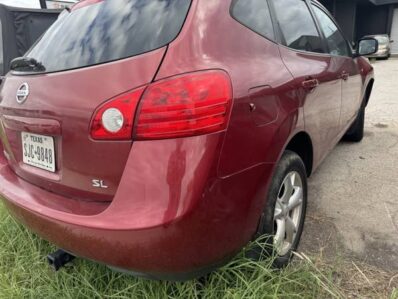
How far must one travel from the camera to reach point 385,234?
2.52 metres

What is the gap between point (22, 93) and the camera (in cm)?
181

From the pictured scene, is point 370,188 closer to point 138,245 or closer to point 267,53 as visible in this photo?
point 267,53

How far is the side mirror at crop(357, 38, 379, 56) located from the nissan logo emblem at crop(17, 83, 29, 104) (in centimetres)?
331

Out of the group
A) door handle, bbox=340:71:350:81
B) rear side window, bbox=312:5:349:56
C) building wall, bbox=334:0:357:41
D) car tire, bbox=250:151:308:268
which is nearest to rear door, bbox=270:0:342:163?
door handle, bbox=340:71:350:81

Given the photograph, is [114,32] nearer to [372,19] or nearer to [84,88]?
[84,88]

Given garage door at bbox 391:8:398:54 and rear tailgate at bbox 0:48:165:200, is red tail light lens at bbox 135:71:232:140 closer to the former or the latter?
rear tailgate at bbox 0:48:165:200

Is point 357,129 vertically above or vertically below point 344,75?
below

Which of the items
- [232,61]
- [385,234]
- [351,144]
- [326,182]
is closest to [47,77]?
[232,61]

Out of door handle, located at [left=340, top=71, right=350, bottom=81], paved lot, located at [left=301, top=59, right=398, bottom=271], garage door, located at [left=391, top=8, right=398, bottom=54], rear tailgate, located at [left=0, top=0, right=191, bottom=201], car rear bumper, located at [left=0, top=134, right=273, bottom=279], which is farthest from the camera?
garage door, located at [left=391, top=8, right=398, bottom=54]

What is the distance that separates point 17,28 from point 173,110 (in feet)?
12.1

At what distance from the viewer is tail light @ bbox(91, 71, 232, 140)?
4.62ft

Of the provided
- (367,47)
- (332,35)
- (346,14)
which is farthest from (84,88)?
(346,14)

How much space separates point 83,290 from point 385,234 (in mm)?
1975

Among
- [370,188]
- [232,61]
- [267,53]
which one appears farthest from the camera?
[370,188]
